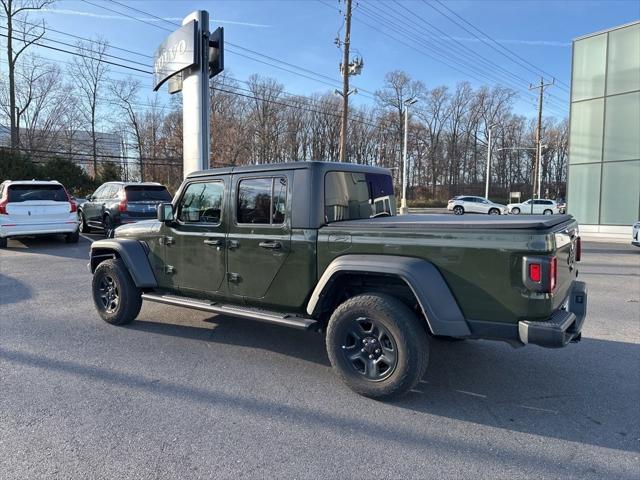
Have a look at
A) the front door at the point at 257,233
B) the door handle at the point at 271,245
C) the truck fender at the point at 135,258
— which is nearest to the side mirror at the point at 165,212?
the truck fender at the point at 135,258

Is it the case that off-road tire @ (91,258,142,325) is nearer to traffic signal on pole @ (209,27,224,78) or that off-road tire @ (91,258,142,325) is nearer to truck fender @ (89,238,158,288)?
truck fender @ (89,238,158,288)

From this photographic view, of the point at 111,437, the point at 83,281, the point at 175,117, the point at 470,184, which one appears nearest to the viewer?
the point at 111,437

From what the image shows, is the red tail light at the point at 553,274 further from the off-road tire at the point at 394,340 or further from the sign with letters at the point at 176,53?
the sign with letters at the point at 176,53

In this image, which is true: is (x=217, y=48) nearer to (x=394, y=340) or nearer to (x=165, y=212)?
(x=165, y=212)

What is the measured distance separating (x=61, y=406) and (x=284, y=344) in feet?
7.12

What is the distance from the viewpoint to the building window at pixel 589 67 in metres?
19.9

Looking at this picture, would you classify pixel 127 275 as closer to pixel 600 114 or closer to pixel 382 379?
pixel 382 379

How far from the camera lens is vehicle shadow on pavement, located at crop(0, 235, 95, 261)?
1155 centimetres

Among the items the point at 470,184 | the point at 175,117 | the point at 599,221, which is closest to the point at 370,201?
the point at 599,221

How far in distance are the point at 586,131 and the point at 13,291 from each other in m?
22.6

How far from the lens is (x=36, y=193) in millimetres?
12133

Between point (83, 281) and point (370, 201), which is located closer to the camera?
point (370, 201)

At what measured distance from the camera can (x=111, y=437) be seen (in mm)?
2965

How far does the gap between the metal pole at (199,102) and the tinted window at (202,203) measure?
812 centimetres
